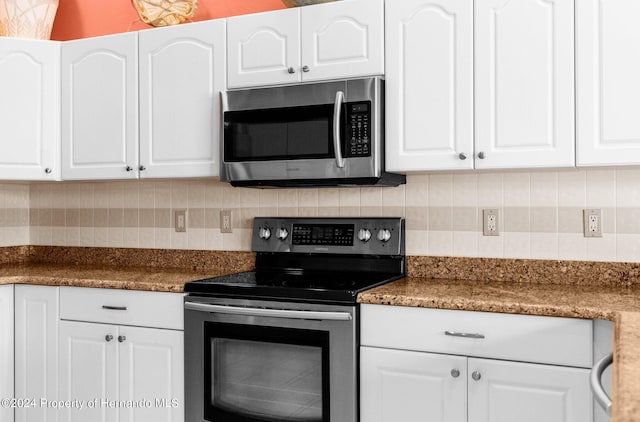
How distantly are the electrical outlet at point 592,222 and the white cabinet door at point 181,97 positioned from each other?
152cm

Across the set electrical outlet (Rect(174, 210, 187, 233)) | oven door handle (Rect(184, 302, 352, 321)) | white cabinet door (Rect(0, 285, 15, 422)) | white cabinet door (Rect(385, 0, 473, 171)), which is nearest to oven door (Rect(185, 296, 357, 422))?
oven door handle (Rect(184, 302, 352, 321))

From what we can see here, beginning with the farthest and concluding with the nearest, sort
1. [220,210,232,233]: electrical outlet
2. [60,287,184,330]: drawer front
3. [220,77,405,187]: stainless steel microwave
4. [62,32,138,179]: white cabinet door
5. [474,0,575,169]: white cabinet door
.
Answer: [220,210,232,233]: electrical outlet < [62,32,138,179]: white cabinet door < [60,287,184,330]: drawer front < [220,77,405,187]: stainless steel microwave < [474,0,575,169]: white cabinet door

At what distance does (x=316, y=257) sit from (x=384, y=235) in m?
0.34

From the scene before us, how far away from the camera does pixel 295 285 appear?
2428 millimetres

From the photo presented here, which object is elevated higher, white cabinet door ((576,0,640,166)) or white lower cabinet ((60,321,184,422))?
white cabinet door ((576,0,640,166))

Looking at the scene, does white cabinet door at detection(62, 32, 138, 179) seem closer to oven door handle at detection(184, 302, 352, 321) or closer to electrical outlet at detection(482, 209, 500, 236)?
oven door handle at detection(184, 302, 352, 321)

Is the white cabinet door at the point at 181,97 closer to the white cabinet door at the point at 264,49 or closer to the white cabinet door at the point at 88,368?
the white cabinet door at the point at 264,49

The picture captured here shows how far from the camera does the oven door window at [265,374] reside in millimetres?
2287

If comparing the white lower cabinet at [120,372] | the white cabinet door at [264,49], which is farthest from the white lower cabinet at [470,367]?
the white cabinet door at [264,49]

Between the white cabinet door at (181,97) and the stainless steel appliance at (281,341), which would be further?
the white cabinet door at (181,97)

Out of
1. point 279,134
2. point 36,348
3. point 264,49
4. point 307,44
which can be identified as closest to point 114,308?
point 36,348

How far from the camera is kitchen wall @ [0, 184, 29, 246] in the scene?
11.6ft

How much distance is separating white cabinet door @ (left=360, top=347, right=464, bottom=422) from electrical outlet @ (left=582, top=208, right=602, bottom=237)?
807 millimetres

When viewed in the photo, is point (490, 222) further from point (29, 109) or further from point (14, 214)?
point (14, 214)
